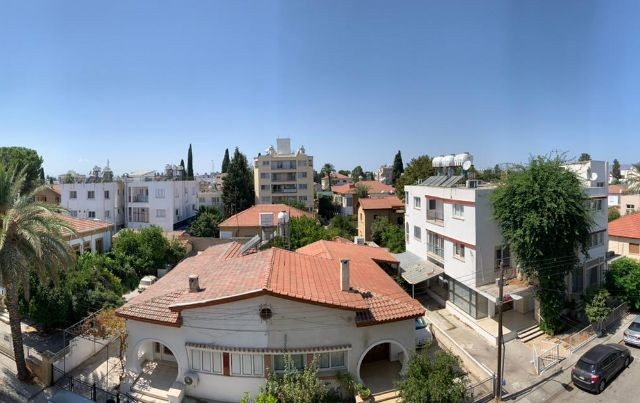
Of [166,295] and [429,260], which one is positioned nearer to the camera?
[166,295]

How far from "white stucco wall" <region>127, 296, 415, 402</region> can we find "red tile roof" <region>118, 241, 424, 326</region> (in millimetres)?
615

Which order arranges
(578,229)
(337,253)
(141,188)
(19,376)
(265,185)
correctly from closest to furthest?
1. (19,376)
2. (578,229)
3. (337,253)
4. (141,188)
5. (265,185)

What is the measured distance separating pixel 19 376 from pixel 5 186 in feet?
31.7

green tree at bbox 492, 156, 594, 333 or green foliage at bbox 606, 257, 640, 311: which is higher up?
green tree at bbox 492, 156, 594, 333

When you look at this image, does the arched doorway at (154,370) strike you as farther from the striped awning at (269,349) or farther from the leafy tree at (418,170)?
the leafy tree at (418,170)

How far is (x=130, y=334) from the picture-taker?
18.7 metres

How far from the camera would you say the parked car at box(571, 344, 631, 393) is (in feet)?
60.7

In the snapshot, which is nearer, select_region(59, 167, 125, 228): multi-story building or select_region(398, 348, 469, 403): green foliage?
select_region(398, 348, 469, 403): green foliage

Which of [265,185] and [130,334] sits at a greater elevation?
[265,185]

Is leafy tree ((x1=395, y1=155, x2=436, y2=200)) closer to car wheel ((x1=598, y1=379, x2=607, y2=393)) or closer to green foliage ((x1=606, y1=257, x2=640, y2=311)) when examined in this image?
green foliage ((x1=606, y1=257, x2=640, y2=311))

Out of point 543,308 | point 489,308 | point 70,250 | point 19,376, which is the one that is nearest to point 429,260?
point 489,308

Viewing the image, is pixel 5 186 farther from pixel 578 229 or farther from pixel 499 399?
pixel 578 229

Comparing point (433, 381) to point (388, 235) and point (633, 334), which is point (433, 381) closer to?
point (633, 334)

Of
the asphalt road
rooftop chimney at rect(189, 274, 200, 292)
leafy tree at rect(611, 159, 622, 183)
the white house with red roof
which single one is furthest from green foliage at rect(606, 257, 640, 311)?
leafy tree at rect(611, 159, 622, 183)
